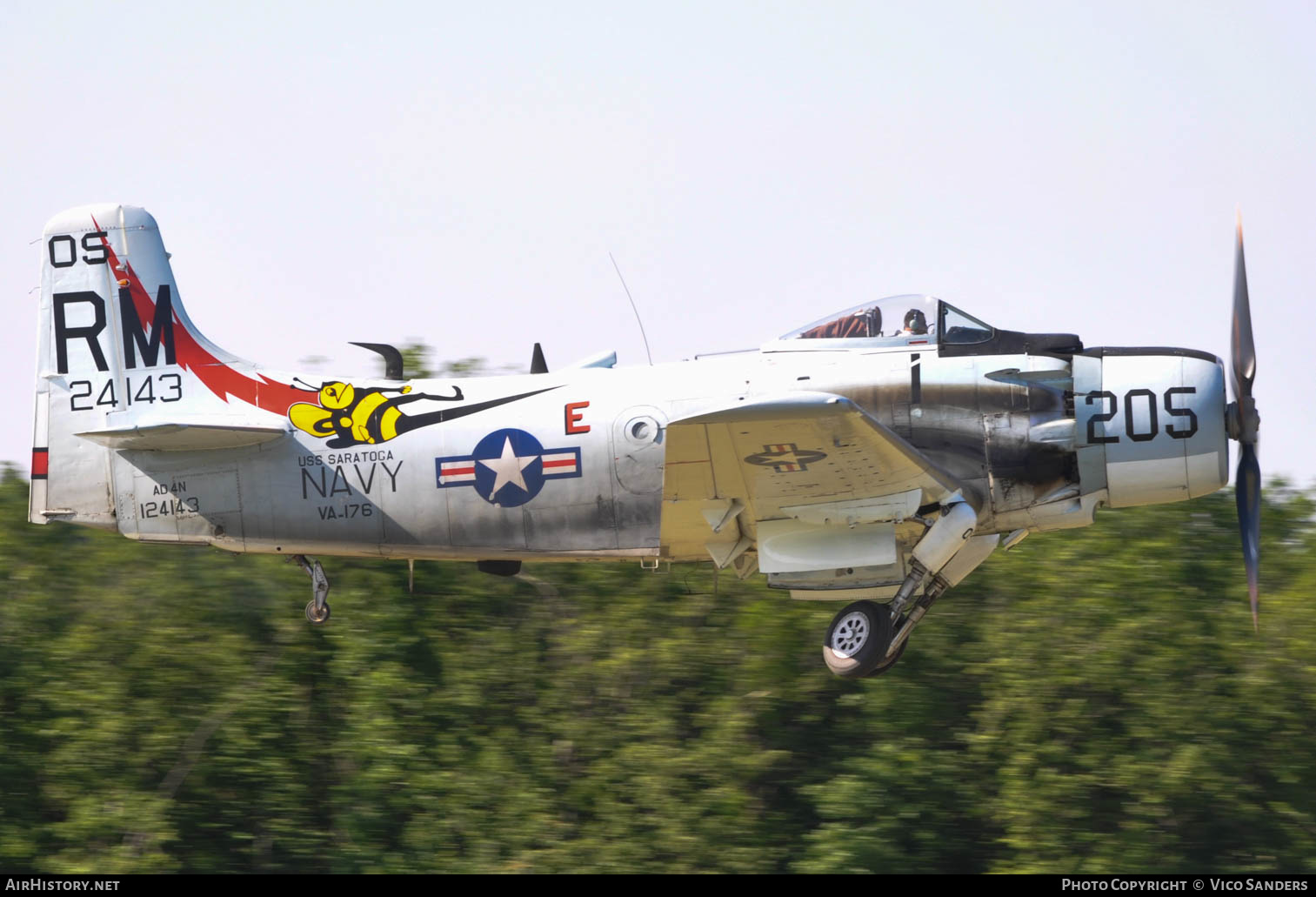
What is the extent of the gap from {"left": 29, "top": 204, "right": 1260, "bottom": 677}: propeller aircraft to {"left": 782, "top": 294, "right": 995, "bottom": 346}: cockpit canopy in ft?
0.05

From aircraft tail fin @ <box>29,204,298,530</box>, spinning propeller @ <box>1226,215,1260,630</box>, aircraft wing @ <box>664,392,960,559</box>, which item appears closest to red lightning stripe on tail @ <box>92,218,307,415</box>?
aircraft tail fin @ <box>29,204,298,530</box>

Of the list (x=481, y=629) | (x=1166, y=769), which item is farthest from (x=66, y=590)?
(x=1166, y=769)

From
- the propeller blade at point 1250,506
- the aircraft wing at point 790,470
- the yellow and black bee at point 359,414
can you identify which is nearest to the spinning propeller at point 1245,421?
the propeller blade at point 1250,506

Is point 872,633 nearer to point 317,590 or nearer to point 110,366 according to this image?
point 317,590

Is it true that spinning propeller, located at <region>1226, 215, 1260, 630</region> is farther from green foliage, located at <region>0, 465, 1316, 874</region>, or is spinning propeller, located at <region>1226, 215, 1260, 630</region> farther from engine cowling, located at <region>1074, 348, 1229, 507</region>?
green foliage, located at <region>0, 465, 1316, 874</region>

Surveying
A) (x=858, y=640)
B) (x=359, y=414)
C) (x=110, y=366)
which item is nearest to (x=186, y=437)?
(x=359, y=414)

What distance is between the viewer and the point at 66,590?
61.8 ft

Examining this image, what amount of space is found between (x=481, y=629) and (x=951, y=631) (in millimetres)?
5594

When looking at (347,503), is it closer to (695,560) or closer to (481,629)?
(695,560)

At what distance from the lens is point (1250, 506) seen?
1130cm

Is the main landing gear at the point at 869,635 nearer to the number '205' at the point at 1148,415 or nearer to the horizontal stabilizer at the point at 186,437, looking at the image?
the number '205' at the point at 1148,415

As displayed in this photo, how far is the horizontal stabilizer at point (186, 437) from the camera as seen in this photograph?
1138cm

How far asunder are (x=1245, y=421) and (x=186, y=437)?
7.90m

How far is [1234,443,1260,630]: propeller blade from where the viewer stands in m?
11.1
